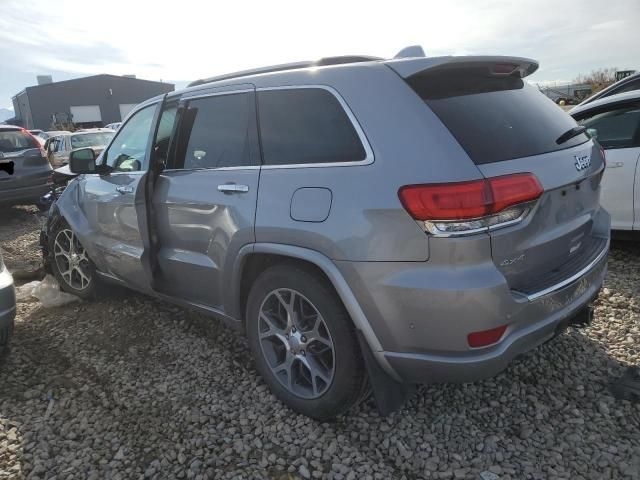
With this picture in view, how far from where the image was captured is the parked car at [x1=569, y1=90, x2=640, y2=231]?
4.44 meters

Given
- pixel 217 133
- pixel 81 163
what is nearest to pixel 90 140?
pixel 81 163

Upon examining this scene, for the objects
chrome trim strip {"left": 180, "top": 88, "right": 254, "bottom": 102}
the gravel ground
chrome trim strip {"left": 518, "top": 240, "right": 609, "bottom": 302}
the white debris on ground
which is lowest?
the gravel ground

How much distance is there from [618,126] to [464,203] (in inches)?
142

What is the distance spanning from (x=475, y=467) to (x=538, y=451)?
0.34m

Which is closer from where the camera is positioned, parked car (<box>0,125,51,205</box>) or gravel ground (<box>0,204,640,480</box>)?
gravel ground (<box>0,204,640,480</box>)

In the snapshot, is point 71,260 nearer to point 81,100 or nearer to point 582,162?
point 582,162

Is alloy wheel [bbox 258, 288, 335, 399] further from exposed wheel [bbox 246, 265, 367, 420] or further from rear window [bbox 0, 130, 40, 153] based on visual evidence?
rear window [bbox 0, 130, 40, 153]

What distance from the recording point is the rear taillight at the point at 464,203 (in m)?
1.99

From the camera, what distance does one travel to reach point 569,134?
2619 mm

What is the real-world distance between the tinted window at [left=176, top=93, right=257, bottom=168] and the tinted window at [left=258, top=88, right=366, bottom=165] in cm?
13

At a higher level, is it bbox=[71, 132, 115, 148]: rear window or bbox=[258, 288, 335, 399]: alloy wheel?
bbox=[71, 132, 115, 148]: rear window

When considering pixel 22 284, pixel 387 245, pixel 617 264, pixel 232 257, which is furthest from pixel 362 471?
pixel 22 284

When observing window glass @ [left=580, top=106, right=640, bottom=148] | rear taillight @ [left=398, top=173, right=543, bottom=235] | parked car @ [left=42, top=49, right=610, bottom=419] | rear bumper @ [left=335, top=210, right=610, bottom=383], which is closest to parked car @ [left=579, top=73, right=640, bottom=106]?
window glass @ [left=580, top=106, right=640, bottom=148]

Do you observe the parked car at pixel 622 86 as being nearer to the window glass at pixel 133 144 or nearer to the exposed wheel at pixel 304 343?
the window glass at pixel 133 144
